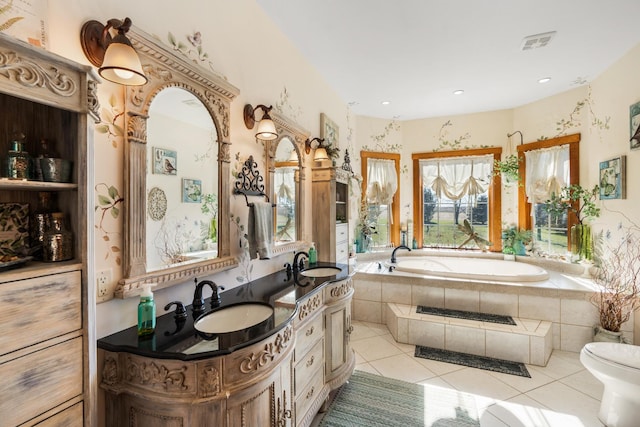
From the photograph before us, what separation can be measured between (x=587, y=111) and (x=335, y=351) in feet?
13.3

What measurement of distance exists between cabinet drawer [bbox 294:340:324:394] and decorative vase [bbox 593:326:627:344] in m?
2.64

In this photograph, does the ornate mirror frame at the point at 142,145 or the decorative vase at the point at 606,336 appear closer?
the ornate mirror frame at the point at 142,145

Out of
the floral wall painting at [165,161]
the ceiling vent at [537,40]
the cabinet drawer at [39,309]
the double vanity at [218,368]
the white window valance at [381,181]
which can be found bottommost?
the double vanity at [218,368]

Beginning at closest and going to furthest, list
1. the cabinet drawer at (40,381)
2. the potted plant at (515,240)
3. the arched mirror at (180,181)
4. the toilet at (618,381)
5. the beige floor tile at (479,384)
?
the cabinet drawer at (40,381) → the arched mirror at (180,181) → the toilet at (618,381) → the beige floor tile at (479,384) → the potted plant at (515,240)

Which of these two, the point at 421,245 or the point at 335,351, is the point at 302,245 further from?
the point at 421,245

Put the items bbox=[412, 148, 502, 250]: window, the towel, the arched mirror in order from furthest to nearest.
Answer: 1. bbox=[412, 148, 502, 250]: window
2. the towel
3. the arched mirror

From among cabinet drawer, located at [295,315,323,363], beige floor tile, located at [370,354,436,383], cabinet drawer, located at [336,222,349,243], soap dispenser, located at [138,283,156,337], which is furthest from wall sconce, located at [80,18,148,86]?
beige floor tile, located at [370,354,436,383]

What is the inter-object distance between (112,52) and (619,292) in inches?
158

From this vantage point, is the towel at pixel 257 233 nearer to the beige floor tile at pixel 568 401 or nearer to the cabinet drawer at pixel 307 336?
the cabinet drawer at pixel 307 336

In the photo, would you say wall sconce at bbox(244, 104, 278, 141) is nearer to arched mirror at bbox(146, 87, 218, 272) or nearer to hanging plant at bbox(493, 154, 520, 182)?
arched mirror at bbox(146, 87, 218, 272)

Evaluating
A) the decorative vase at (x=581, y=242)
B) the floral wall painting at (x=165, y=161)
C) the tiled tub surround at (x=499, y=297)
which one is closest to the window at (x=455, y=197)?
the decorative vase at (x=581, y=242)

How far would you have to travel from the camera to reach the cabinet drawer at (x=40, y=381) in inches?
26.7

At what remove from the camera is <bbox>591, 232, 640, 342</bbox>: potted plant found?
2.51m

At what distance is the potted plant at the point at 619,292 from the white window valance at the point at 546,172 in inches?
43.7
